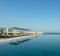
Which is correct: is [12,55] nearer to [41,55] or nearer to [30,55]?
[30,55]

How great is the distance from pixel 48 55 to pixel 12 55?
12.9ft

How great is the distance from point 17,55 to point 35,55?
195 cm

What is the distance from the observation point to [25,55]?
14.8 metres

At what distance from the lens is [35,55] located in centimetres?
1498

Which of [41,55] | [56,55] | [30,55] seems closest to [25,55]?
[30,55]

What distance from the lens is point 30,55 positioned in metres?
14.9

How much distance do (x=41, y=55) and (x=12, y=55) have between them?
10.3 ft

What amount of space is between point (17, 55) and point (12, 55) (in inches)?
21.0

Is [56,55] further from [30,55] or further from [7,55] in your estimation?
[7,55]

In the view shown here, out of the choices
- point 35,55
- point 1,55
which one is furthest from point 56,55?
point 1,55

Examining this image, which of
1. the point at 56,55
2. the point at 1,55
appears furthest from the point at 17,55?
the point at 56,55

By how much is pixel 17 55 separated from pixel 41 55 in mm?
2616

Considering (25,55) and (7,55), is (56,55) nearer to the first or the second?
(25,55)

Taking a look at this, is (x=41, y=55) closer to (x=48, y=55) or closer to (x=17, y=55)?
(x=48, y=55)
